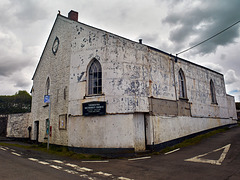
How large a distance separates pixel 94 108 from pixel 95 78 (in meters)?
1.97

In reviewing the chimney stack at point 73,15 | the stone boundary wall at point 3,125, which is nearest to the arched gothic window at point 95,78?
the chimney stack at point 73,15

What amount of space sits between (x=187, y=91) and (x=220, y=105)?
6.57 m

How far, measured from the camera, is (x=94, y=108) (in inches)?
412

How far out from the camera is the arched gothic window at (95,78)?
11.1 m

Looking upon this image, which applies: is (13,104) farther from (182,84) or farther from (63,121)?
(182,84)

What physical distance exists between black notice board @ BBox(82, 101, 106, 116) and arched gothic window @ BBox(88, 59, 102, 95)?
82 centimetres

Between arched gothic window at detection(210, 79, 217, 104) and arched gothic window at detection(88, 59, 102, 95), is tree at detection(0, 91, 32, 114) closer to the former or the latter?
arched gothic window at detection(88, 59, 102, 95)

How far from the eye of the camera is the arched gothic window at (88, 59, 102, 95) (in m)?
11.1

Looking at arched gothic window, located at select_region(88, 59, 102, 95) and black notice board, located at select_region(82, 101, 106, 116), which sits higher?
arched gothic window, located at select_region(88, 59, 102, 95)

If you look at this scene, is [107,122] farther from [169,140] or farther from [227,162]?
[227,162]

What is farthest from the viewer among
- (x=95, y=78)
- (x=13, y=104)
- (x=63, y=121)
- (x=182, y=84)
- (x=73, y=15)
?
(x=13, y=104)

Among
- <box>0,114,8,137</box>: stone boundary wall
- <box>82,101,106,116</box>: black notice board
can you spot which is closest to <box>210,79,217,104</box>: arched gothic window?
<box>82,101,106,116</box>: black notice board

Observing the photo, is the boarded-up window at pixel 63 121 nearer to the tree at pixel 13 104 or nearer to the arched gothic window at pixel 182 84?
the arched gothic window at pixel 182 84

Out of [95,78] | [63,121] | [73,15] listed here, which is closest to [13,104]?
[73,15]
